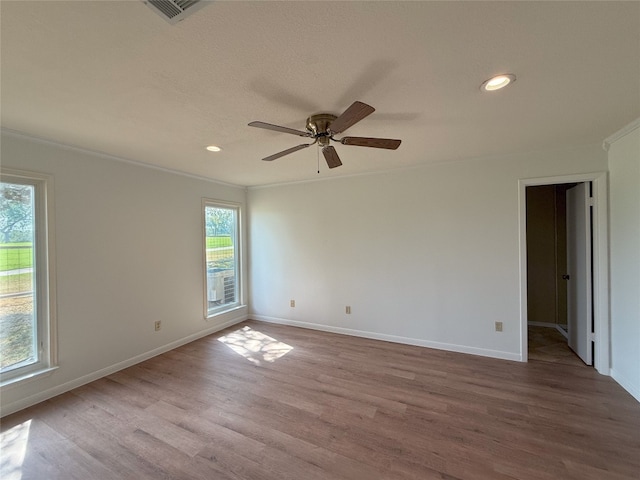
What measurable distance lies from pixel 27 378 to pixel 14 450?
71 centimetres

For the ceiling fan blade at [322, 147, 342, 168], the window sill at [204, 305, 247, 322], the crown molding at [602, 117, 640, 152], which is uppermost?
the crown molding at [602, 117, 640, 152]

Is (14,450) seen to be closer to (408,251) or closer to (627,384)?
(408,251)

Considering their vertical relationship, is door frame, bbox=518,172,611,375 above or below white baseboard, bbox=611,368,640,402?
above

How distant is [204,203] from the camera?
4086 mm


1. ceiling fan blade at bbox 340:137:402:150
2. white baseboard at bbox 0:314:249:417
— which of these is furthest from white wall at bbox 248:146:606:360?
ceiling fan blade at bbox 340:137:402:150

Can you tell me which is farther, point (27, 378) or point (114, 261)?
point (114, 261)

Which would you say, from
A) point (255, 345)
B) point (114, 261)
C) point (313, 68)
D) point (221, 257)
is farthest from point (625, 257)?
point (114, 261)

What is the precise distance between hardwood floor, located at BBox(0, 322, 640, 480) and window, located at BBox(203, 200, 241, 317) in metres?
1.36

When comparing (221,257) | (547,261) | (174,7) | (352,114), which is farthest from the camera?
(221,257)

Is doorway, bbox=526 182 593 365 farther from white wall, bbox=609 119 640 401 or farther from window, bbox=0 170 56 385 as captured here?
Answer: window, bbox=0 170 56 385

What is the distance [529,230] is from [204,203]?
532 cm

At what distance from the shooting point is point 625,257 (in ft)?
8.05

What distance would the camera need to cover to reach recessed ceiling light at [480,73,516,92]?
61.3 inches

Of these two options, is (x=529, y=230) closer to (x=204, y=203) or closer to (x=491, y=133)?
(x=491, y=133)
